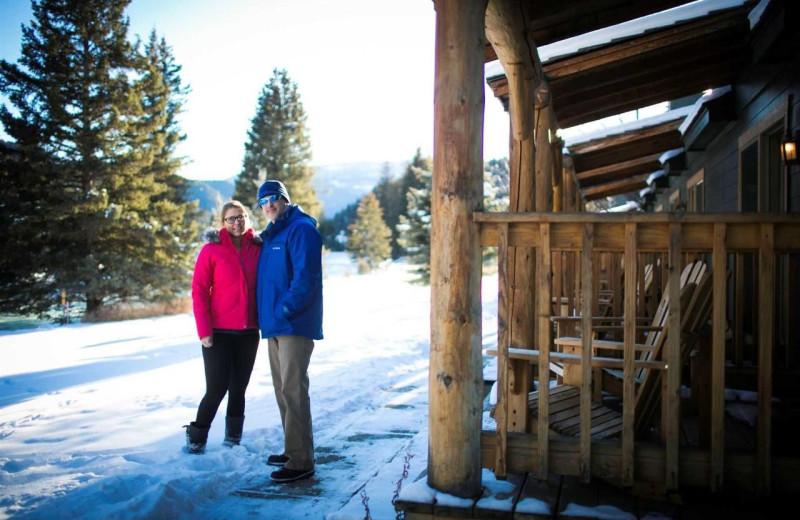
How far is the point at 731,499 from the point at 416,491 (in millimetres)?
1481

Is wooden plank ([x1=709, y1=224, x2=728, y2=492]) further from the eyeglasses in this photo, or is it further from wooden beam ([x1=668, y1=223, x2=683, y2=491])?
the eyeglasses

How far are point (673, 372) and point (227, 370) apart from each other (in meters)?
3.11

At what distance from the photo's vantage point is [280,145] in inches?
1155

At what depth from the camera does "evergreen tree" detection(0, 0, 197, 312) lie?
1512cm

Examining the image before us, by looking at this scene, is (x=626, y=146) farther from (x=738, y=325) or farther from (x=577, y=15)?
(x=738, y=325)

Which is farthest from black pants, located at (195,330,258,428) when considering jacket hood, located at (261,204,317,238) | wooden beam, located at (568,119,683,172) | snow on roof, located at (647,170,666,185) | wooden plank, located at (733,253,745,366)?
snow on roof, located at (647,170,666,185)

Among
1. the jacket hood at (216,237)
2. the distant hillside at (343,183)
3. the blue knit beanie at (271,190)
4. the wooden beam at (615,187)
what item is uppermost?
the distant hillside at (343,183)

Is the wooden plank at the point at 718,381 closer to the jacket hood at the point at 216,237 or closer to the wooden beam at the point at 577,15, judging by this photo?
the wooden beam at the point at 577,15

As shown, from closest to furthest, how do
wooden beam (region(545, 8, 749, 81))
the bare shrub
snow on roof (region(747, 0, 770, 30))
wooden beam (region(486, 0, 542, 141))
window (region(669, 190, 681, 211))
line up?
wooden beam (region(486, 0, 542, 141)), snow on roof (region(747, 0, 770, 30)), wooden beam (region(545, 8, 749, 81)), window (region(669, 190, 681, 211)), the bare shrub

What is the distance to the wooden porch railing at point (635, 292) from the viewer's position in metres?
2.65

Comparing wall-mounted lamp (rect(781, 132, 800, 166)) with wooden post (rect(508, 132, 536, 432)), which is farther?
wall-mounted lamp (rect(781, 132, 800, 166))

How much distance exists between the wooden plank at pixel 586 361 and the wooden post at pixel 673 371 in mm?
345

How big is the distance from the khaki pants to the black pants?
2.57 ft

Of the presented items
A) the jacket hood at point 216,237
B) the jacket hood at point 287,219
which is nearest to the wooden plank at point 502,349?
the jacket hood at point 287,219
